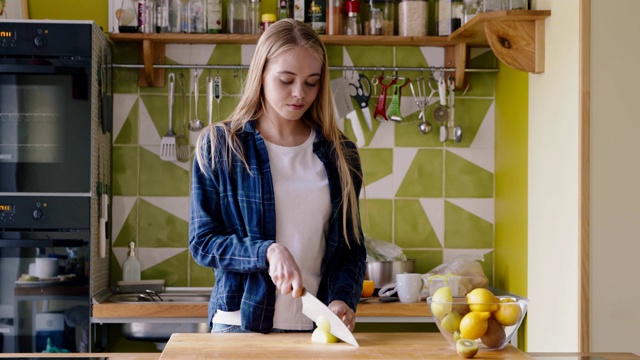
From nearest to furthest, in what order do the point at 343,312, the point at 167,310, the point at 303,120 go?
1. the point at 343,312
2. the point at 303,120
3. the point at 167,310

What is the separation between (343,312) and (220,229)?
0.95 ft

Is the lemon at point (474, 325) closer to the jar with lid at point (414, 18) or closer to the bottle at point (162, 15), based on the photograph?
the jar with lid at point (414, 18)

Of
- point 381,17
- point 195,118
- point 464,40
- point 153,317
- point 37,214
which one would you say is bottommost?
point 153,317

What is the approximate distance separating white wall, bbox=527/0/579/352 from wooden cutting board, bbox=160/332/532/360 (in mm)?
1128

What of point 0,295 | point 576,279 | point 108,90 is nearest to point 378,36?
point 108,90

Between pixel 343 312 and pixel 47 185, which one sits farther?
pixel 47 185

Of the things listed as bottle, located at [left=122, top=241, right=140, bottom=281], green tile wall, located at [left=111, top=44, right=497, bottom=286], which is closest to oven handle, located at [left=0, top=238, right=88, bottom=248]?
bottle, located at [left=122, top=241, right=140, bottom=281]

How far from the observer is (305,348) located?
61.3 inches

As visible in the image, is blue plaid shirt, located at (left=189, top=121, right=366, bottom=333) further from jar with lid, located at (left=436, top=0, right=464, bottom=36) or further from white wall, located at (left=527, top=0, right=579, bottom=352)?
jar with lid, located at (left=436, top=0, right=464, bottom=36)

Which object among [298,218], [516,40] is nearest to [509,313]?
[298,218]

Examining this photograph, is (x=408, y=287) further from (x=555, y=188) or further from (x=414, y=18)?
(x=414, y=18)

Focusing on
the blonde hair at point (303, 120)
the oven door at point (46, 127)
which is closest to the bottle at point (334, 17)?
the oven door at point (46, 127)

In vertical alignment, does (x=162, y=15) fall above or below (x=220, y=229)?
above

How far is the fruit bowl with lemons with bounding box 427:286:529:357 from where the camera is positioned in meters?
1.51
